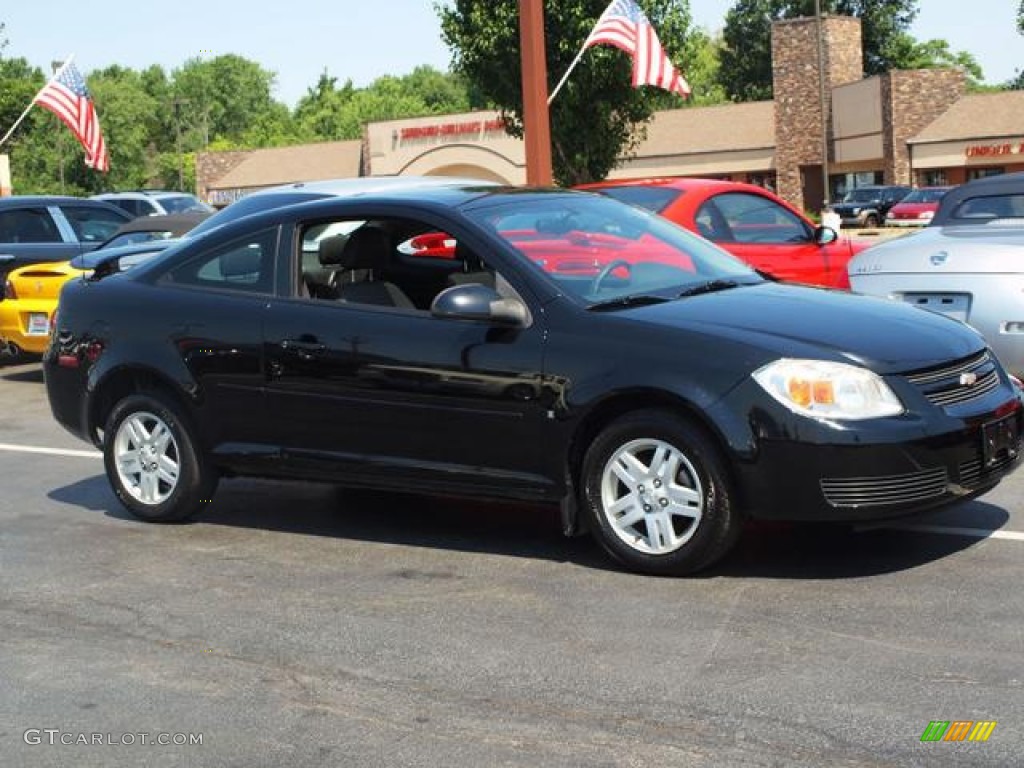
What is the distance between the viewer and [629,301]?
22.0ft

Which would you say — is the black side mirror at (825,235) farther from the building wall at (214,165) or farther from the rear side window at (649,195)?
the building wall at (214,165)

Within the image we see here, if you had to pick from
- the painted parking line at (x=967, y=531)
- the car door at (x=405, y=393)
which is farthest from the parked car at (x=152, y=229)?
the painted parking line at (x=967, y=531)

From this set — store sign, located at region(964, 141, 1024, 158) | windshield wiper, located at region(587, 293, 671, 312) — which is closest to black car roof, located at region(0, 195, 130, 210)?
windshield wiper, located at region(587, 293, 671, 312)

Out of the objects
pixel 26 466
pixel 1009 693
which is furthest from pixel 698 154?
pixel 1009 693

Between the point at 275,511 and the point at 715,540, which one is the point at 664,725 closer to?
the point at 715,540

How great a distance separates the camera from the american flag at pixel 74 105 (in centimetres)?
2609

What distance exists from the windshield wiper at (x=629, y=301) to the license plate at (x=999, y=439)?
1.40 metres

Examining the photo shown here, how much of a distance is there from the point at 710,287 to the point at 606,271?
495mm

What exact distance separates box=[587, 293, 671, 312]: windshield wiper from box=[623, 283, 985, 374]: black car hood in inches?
2.9

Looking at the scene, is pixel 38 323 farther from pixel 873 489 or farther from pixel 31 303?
pixel 873 489

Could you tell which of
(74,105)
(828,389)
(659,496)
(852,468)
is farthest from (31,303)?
(74,105)

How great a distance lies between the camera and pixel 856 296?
704cm

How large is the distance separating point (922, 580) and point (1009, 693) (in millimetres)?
1407

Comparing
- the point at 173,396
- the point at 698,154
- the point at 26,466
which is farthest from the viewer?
the point at 698,154
